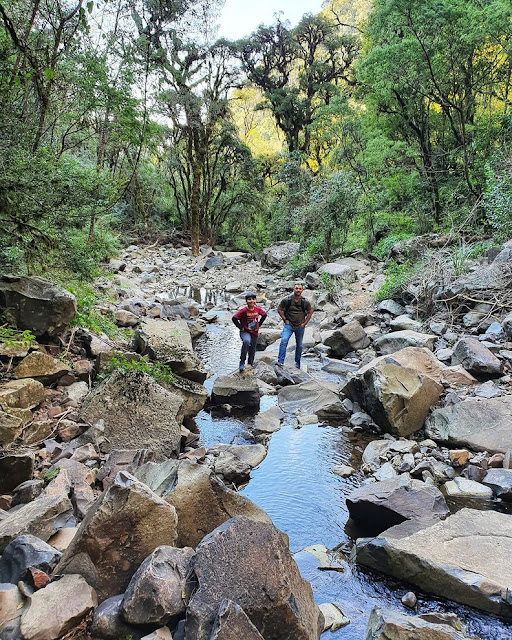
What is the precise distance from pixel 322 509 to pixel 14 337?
3.95 metres

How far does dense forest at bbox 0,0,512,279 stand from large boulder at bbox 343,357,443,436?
4245mm

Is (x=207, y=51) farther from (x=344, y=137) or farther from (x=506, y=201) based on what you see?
(x=506, y=201)

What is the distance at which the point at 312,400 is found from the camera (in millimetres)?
7426

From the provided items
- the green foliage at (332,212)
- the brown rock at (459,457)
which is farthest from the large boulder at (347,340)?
the green foliage at (332,212)

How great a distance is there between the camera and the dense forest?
18.7 ft

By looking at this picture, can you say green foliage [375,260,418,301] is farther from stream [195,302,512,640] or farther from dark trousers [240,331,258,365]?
stream [195,302,512,640]

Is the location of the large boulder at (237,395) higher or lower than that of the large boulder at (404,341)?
lower

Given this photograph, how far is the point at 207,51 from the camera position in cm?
2494

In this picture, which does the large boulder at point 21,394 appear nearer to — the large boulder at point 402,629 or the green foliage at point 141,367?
the green foliage at point 141,367

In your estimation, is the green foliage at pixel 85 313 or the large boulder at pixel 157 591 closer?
the large boulder at pixel 157 591

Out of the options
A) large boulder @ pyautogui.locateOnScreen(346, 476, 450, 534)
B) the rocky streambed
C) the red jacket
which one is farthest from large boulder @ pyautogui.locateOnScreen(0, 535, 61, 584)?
the red jacket

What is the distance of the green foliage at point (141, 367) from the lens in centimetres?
565

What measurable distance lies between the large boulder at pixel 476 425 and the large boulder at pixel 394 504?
139 cm

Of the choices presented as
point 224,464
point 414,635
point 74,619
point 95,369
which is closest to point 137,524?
point 74,619
